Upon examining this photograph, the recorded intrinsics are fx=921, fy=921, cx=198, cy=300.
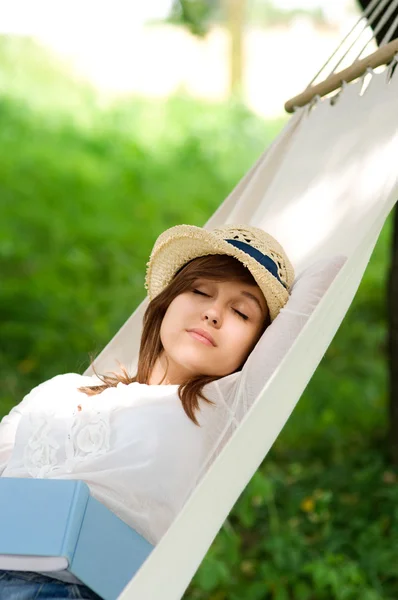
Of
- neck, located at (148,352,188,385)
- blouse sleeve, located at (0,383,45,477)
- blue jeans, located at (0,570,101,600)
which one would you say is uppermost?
neck, located at (148,352,188,385)

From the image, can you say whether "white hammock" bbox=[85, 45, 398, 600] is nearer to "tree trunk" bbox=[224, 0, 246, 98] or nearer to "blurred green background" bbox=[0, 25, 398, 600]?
"blurred green background" bbox=[0, 25, 398, 600]

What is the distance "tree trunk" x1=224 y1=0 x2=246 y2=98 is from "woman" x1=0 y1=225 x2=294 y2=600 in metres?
5.97

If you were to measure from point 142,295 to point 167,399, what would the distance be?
10.0ft

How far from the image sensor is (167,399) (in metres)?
1.63

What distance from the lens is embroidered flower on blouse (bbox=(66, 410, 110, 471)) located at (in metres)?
1.61

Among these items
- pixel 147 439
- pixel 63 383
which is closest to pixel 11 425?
pixel 63 383

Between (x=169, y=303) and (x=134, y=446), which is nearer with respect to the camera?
(x=134, y=446)

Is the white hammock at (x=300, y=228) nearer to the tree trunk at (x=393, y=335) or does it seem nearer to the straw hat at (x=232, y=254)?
the straw hat at (x=232, y=254)

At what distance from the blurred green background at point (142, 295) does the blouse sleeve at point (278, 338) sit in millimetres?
682

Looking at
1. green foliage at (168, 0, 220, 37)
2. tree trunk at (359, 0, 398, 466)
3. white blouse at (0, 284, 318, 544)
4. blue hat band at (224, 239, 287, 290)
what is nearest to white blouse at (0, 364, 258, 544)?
white blouse at (0, 284, 318, 544)

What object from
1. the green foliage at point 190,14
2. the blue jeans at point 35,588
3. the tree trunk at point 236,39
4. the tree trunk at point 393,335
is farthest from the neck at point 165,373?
the tree trunk at point 236,39

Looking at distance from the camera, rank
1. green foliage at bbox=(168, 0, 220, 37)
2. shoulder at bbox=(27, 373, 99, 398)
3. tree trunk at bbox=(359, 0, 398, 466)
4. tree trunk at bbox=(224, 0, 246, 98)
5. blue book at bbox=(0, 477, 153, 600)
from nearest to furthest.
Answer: blue book at bbox=(0, 477, 153, 600)
shoulder at bbox=(27, 373, 99, 398)
tree trunk at bbox=(359, 0, 398, 466)
green foliage at bbox=(168, 0, 220, 37)
tree trunk at bbox=(224, 0, 246, 98)

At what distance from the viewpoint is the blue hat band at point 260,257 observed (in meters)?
1.71

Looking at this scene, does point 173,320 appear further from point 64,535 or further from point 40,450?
point 64,535
